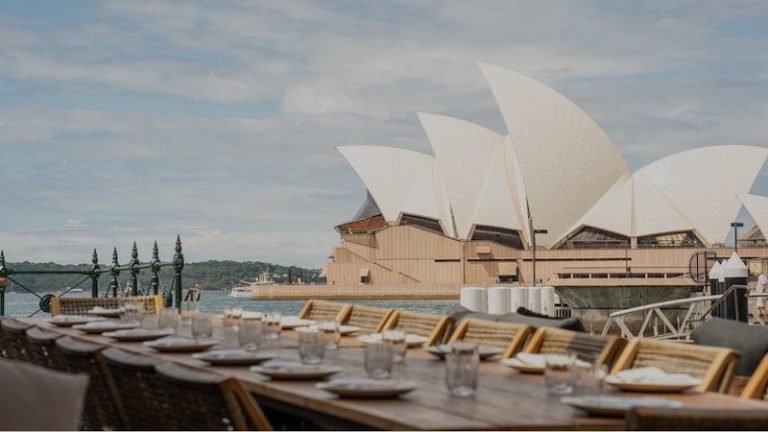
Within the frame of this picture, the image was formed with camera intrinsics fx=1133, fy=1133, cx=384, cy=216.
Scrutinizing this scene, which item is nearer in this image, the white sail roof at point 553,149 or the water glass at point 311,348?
the water glass at point 311,348

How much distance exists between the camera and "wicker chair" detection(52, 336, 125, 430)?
137 inches

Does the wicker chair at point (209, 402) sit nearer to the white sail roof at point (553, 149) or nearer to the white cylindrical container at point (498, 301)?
the white cylindrical container at point (498, 301)

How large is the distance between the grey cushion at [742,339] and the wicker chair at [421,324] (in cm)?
120

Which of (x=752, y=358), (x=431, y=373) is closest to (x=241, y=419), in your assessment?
(x=431, y=373)

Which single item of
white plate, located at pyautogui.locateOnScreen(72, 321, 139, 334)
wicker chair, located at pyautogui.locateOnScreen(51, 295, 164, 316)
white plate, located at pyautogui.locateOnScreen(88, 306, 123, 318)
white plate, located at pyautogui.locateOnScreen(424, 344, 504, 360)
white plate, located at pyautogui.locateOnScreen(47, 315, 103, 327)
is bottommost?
white plate, located at pyautogui.locateOnScreen(424, 344, 504, 360)

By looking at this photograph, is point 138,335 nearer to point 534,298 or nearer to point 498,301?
point 498,301

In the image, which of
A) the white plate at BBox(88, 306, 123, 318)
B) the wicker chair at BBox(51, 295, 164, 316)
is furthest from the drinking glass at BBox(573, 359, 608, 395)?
the wicker chair at BBox(51, 295, 164, 316)

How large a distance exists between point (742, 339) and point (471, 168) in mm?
49518

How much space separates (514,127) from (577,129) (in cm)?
369

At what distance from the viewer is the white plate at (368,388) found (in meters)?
3.12

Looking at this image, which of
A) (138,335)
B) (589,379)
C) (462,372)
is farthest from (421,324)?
(589,379)

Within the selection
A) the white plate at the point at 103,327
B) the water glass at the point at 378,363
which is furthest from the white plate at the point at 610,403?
the white plate at the point at 103,327

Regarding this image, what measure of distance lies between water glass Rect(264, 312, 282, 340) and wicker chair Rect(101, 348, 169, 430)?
1601 millimetres

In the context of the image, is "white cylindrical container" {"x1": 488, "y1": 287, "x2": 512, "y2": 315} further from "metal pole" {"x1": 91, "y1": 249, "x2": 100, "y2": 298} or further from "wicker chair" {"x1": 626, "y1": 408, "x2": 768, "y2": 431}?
"wicker chair" {"x1": 626, "y1": 408, "x2": 768, "y2": 431}
